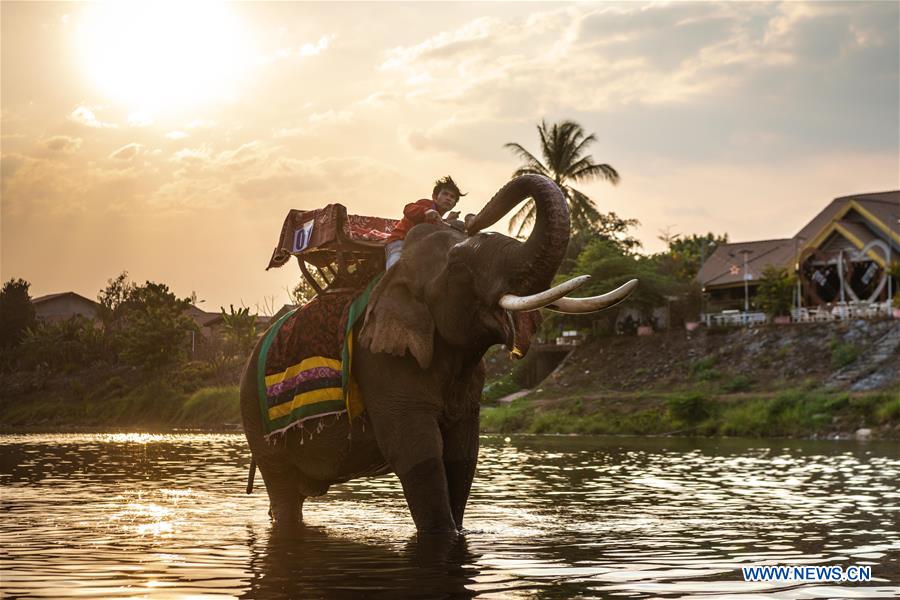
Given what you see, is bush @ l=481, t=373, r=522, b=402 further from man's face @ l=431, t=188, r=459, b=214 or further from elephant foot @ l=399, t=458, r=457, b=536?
elephant foot @ l=399, t=458, r=457, b=536

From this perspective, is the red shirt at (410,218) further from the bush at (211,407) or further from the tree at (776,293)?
the bush at (211,407)

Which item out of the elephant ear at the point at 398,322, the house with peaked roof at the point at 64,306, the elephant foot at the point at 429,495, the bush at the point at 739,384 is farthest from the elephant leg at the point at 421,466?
the house with peaked roof at the point at 64,306

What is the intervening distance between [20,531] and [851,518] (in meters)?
8.40

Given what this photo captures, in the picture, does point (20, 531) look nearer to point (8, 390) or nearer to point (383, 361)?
point (383, 361)

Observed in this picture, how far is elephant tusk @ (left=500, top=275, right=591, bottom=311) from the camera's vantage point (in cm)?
862

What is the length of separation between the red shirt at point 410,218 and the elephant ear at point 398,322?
48 cm

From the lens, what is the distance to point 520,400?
4847 cm

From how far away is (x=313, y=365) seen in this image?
36.3ft

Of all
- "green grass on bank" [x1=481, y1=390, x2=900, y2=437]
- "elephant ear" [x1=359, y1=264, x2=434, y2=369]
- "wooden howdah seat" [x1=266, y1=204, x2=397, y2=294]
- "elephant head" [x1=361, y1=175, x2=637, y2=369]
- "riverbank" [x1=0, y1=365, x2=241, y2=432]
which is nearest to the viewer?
"elephant head" [x1=361, y1=175, x2=637, y2=369]

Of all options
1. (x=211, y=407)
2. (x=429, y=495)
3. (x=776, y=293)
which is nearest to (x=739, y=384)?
(x=776, y=293)

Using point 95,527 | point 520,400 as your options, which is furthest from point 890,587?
point 520,400

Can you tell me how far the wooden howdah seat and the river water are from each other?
7.67ft

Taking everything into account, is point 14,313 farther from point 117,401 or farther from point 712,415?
point 712,415

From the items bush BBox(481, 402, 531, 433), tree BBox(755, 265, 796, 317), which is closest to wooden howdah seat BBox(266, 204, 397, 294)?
bush BBox(481, 402, 531, 433)
